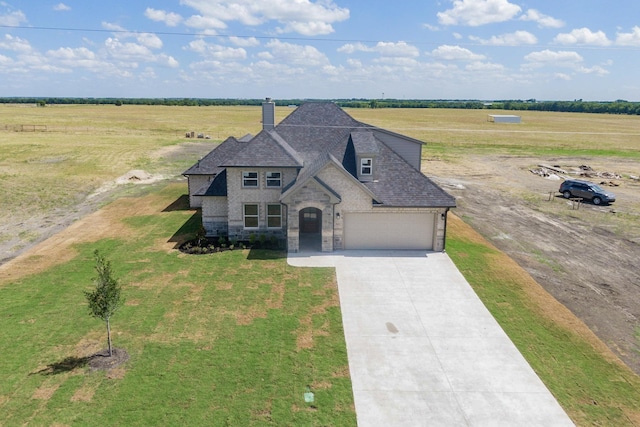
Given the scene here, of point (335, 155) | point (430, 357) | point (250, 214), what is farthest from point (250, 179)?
point (430, 357)

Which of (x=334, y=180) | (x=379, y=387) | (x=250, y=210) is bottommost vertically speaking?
(x=379, y=387)

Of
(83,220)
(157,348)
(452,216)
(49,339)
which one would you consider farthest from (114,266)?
(452,216)

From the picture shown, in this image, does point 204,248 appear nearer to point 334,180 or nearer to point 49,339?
point 334,180

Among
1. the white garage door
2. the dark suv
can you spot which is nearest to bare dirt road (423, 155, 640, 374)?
the dark suv

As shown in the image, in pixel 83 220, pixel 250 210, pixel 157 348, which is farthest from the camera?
pixel 83 220

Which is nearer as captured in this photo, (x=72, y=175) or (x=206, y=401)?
(x=206, y=401)

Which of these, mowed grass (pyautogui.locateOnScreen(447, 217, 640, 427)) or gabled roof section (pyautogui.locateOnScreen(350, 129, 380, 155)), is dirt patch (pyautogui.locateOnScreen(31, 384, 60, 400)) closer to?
mowed grass (pyautogui.locateOnScreen(447, 217, 640, 427))
